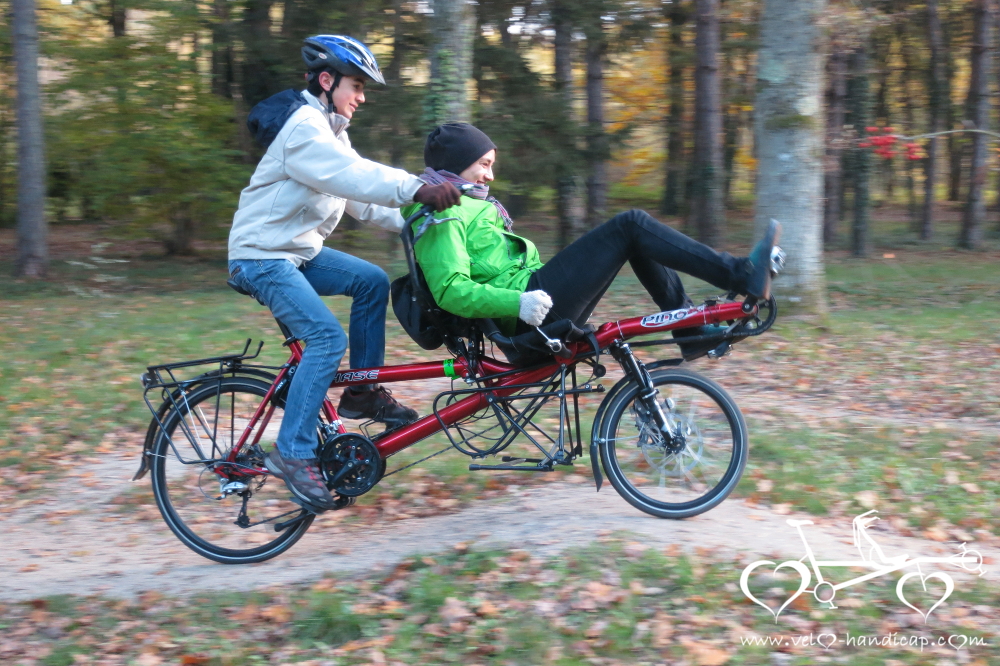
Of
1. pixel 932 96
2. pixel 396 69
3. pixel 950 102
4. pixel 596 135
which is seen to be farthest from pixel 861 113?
pixel 396 69

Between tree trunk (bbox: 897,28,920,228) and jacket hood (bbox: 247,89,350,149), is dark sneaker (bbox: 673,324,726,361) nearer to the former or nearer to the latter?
jacket hood (bbox: 247,89,350,149)

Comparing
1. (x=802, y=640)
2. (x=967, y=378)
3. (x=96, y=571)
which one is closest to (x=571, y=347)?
(x=802, y=640)

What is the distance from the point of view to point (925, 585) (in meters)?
3.91

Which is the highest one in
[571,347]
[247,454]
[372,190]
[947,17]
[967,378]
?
[947,17]

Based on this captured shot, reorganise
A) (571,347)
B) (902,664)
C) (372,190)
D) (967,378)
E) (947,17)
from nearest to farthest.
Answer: (902,664), (372,190), (571,347), (967,378), (947,17)

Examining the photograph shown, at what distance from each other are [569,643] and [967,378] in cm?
555

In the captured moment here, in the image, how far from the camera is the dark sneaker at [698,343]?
422cm

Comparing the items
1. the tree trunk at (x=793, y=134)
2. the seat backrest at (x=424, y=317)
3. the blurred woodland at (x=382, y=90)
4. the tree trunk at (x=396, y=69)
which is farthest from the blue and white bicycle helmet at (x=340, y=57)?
the tree trunk at (x=396, y=69)

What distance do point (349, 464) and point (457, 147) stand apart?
5.18ft

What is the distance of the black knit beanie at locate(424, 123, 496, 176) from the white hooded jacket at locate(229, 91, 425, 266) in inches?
15.5

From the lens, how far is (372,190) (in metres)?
3.91

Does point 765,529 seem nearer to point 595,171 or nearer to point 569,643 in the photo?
point 569,643

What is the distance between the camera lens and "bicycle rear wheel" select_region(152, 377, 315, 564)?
14.8ft

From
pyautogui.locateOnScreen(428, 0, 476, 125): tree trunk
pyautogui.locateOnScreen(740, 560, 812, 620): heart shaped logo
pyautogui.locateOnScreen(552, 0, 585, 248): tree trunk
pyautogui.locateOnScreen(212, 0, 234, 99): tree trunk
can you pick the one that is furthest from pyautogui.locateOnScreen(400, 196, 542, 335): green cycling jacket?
pyautogui.locateOnScreen(212, 0, 234, 99): tree trunk
